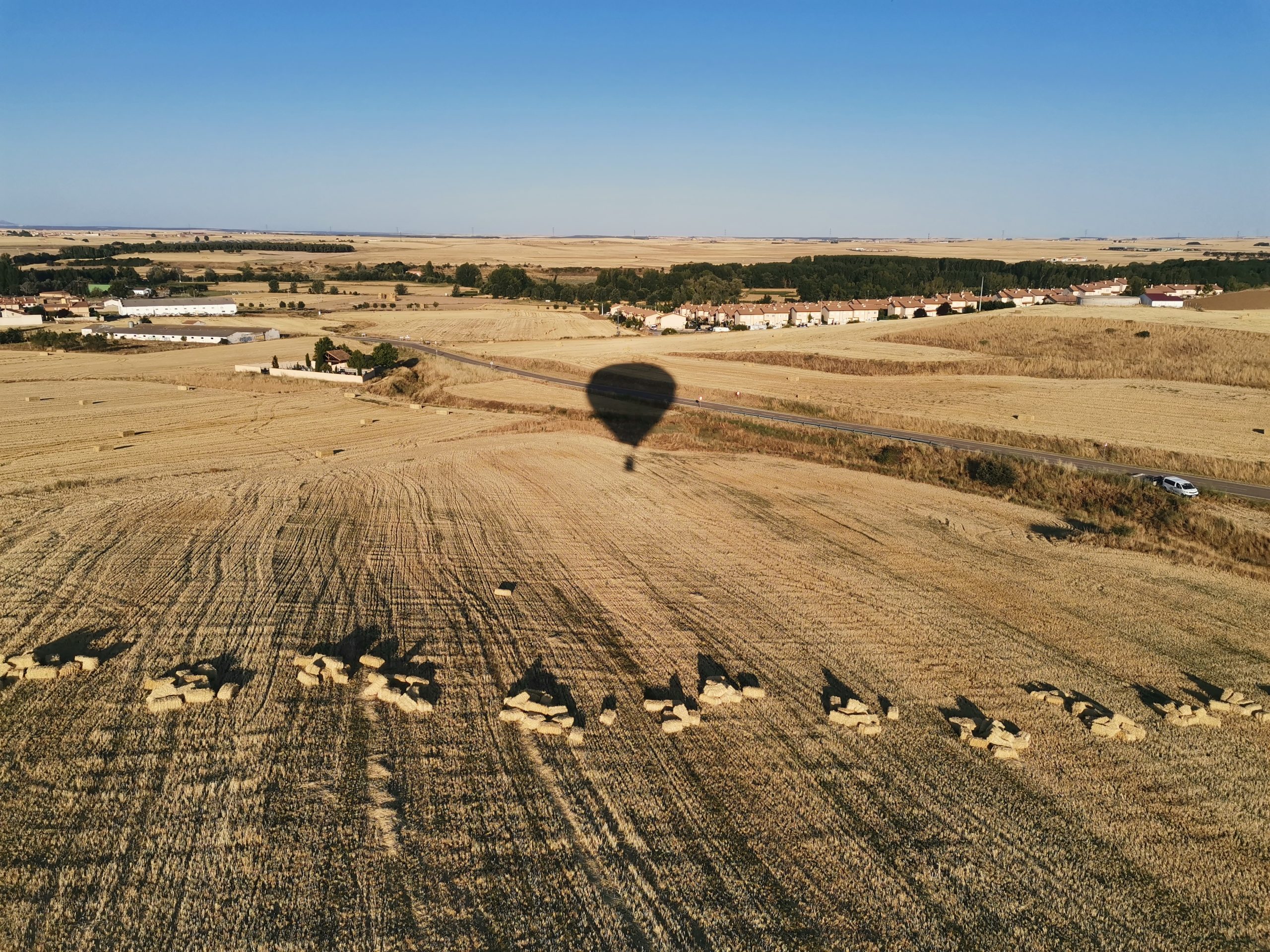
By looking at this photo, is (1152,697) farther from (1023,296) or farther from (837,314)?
(1023,296)

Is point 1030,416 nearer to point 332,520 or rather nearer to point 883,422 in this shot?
point 883,422

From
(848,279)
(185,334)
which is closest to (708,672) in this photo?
(185,334)

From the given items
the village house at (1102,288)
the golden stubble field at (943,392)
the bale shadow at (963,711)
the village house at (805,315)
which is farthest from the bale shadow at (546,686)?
the village house at (1102,288)

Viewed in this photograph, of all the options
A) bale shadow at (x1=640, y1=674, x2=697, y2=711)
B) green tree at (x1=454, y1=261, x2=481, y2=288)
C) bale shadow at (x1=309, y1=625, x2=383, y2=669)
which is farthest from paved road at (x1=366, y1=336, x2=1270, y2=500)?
green tree at (x1=454, y1=261, x2=481, y2=288)

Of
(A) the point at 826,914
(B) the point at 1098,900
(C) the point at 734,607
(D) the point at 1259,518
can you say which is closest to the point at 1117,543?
(D) the point at 1259,518

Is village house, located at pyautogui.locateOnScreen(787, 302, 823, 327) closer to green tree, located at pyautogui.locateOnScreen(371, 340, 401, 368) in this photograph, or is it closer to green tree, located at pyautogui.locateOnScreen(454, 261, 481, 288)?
green tree, located at pyautogui.locateOnScreen(371, 340, 401, 368)

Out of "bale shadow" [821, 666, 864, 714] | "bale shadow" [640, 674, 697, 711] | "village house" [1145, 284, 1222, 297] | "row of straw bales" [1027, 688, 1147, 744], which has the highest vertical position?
"village house" [1145, 284, 1222, 297]
